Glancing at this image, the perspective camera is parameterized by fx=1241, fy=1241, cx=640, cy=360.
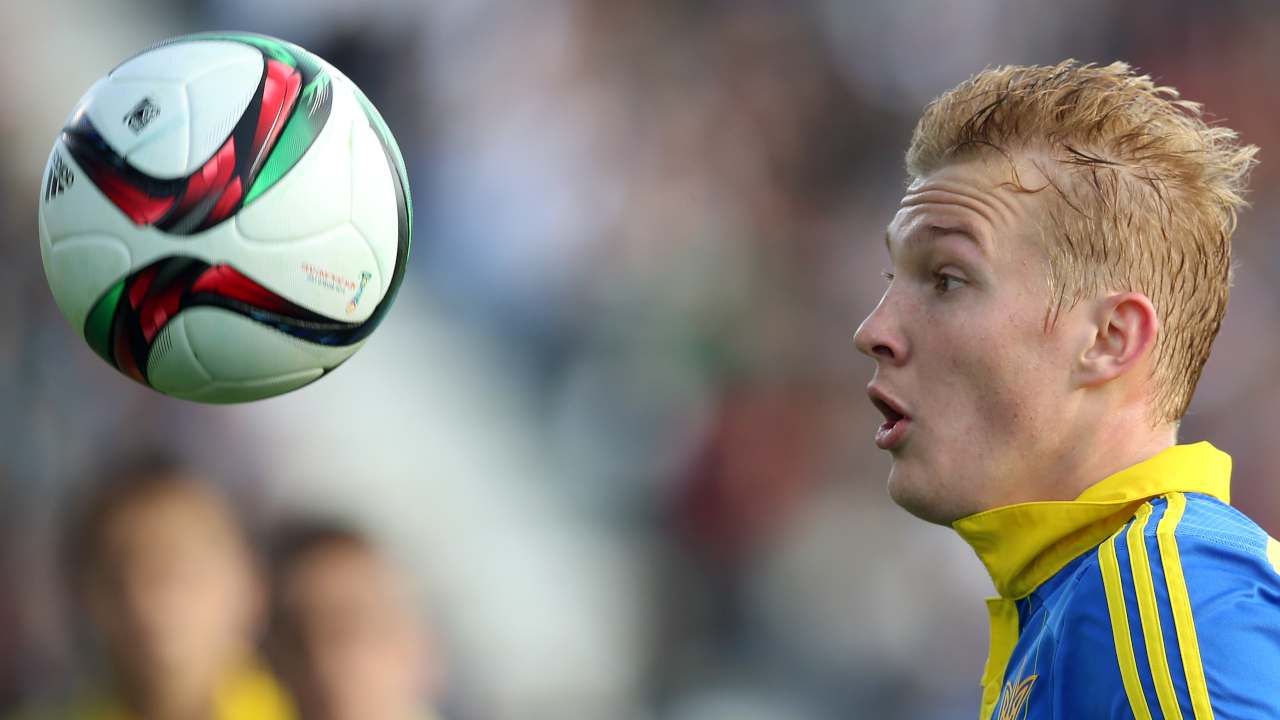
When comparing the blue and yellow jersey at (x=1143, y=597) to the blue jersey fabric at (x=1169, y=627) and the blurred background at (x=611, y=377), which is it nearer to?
the blue jersey fabric at (x=1169, y=627)

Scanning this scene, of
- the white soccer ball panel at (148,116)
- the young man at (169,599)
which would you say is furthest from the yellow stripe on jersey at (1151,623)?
the young man at (169,599)

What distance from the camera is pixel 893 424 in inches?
79.4

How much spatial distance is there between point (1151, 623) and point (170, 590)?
343 cm

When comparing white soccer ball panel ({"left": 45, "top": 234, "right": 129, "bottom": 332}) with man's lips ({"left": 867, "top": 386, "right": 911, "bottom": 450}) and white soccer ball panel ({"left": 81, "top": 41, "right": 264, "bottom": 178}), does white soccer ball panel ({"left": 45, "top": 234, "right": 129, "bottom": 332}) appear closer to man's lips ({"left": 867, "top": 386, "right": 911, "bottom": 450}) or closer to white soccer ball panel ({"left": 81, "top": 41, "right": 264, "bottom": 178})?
white soccer ball panel ({"left": 81, "top": 41, "right": 264, "bottom": 178})

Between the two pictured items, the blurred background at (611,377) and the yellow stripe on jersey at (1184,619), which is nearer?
the yellow stripe on jersey at (1184,619)

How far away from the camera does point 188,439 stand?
4.18 metres

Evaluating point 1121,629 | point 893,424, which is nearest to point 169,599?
point 893,424

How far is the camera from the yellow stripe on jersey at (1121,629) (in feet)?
4.75

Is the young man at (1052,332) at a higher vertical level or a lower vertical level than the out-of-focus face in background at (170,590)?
higher

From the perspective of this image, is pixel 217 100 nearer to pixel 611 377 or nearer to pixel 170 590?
pixel 170 590

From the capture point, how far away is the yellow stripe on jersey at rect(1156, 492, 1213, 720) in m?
1.41

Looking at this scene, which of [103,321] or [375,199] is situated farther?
[375,199]

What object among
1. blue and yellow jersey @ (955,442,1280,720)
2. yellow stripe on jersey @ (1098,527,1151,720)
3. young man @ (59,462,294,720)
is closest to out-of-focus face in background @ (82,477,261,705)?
young man @ (59,462,294,720)

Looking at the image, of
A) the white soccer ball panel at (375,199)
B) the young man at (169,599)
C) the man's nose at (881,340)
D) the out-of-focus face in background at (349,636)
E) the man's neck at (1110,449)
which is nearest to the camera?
the man's neck at (1110,449)
